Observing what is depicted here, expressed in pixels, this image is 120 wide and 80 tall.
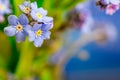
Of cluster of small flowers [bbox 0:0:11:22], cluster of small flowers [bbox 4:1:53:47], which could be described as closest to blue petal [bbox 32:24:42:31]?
cluster of small flowers [bbox 4:1:53:47]

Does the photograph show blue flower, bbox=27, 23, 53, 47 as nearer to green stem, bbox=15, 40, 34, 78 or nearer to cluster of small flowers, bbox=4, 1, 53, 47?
cluster of small flowers, bbox=4, 1, 53, 47

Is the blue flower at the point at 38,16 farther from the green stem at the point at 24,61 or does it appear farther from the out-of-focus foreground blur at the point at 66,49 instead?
the green stem at the point at 24,61

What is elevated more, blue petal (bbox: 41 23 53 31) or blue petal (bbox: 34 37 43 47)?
blue petal (bbox: 41 23 53 31)

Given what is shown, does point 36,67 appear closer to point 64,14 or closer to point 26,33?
point 64,14

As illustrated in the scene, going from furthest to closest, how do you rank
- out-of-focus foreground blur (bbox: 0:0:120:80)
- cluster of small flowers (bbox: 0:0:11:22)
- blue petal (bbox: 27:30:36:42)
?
out-of-focus foreground blur (bbox: 0:0:120:80) < cluster of small flowers (bbox: 0:0:11:22) < blue petal (bbox: 27:30:36:42)

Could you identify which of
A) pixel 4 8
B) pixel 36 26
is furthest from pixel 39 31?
pixel 4 8

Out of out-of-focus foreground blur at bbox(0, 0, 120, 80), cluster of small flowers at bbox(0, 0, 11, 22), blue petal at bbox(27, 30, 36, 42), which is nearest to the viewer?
blue petal at bbox(27, 30, 36, 42)

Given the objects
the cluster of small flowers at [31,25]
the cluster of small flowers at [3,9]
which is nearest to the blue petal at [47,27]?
the cluster of small flowers at [31,25]

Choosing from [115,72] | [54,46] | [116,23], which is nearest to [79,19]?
[54,46]
